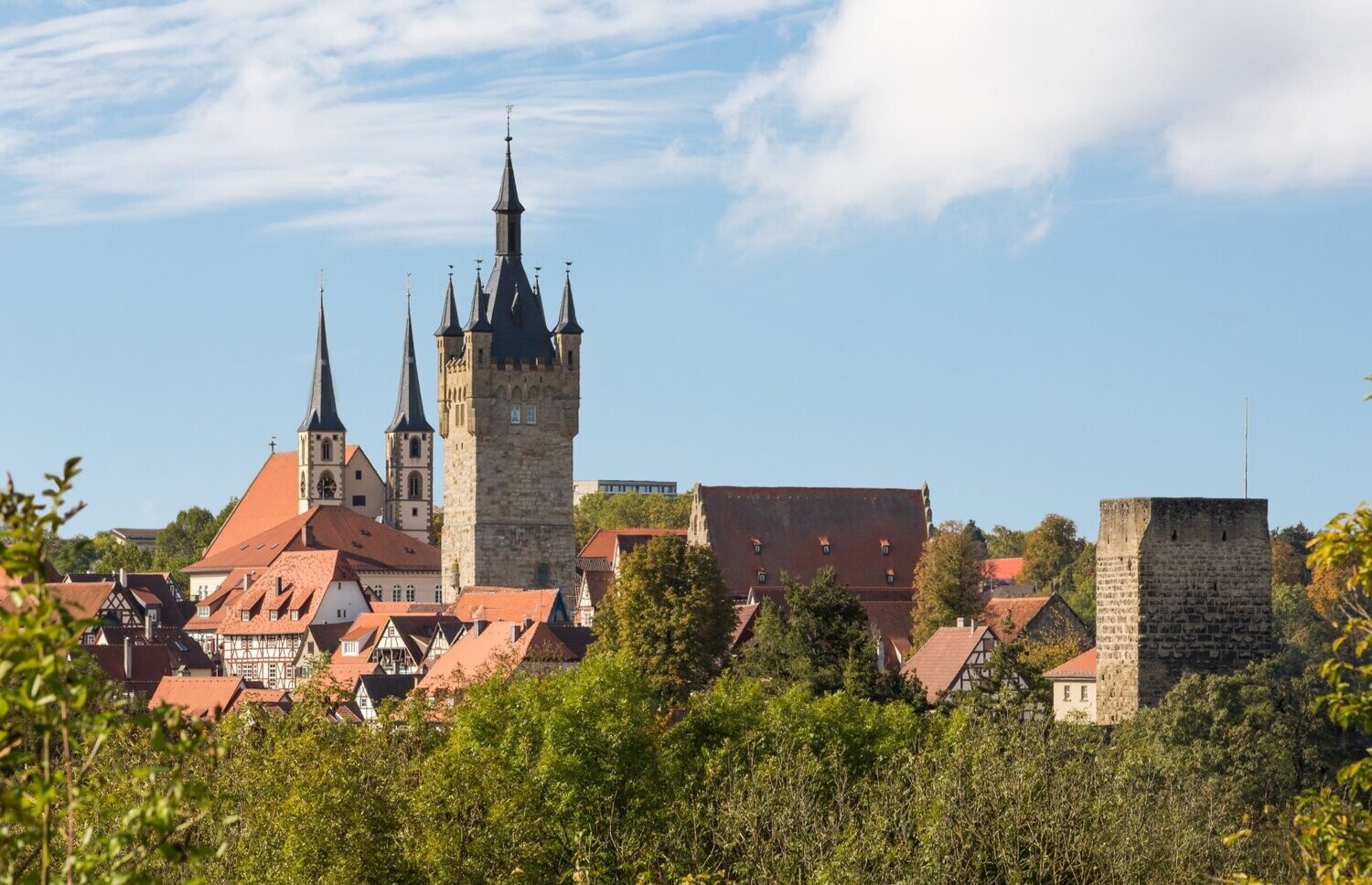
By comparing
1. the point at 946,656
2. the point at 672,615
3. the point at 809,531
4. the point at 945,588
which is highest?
the point at 809,531

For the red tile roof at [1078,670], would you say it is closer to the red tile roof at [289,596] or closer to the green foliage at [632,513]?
the red tile roof at [289,596]

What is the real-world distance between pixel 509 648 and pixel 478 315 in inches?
1125

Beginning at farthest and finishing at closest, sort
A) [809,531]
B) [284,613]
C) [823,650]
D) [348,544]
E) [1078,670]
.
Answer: [348,544] < [284,613] < [809,531] < [1078,670] < [823,650]

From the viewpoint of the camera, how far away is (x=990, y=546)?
575 feet

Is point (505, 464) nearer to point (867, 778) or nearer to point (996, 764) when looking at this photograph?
point (867, 778)

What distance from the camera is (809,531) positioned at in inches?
3396

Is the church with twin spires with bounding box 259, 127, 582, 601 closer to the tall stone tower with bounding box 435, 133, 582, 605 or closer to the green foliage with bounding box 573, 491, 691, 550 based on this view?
the tall stone tower with bounding box 435, 133, 582, 605

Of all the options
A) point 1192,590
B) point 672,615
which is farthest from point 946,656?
point 1192,590

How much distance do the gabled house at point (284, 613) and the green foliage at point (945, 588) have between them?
28595mm

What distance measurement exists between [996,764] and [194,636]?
84.4m

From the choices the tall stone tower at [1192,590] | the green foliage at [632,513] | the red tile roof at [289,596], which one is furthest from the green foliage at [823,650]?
the green foliage at [632,513]

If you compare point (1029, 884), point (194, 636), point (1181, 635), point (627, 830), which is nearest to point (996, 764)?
point (1029, 884)

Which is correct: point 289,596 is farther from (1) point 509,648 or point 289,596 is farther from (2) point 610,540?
(1) point 509,648

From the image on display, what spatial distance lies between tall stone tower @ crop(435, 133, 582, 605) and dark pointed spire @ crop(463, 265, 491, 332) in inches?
1.4
